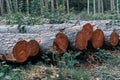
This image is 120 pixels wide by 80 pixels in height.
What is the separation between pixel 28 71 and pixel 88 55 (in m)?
2.24

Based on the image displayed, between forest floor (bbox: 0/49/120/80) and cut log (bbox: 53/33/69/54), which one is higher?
cut log (bbox: 53/33/69/54)

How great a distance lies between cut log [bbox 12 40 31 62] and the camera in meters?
6.81

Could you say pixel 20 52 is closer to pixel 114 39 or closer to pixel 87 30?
pixel 87 30

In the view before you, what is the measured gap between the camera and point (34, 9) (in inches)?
860

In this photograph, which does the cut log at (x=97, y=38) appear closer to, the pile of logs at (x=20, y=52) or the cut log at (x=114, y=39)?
the cut log at (x=114, y=39)

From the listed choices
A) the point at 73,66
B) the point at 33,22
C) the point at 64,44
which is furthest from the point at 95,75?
the point at 33,22

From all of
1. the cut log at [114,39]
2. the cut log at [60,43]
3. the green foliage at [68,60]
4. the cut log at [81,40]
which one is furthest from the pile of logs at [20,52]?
the cut log at [114,39]

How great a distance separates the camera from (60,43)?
7.51m

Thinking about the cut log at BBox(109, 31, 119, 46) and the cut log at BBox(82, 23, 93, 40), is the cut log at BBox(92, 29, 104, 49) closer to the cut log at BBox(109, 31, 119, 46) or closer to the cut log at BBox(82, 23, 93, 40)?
the cut log at BBox(82, 23, 93, 40)

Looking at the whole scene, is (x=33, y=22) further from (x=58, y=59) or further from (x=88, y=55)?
(x=58, y=59)

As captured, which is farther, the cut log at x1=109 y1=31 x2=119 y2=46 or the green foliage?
the cut log at x1=109 y1=31 x2=119 y2=46

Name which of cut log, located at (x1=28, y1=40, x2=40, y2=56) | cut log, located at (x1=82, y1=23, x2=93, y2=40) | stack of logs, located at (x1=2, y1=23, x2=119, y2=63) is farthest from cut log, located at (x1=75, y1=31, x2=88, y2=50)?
cut log, located at (x1=28, y1=40, x2=40, y2=56)

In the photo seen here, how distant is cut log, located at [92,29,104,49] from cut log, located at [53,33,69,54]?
1.09 m

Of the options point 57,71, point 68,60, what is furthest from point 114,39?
point 57,71
